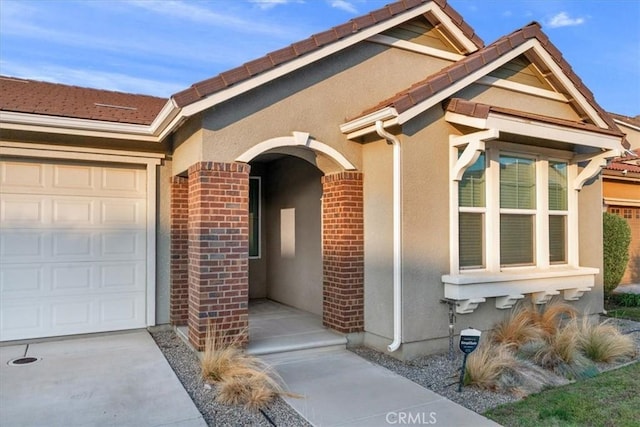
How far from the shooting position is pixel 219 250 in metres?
5.86

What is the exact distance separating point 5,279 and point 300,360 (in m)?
4.64

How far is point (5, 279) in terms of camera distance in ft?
22.2

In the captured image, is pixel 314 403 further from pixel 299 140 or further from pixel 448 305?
pixel 299 140

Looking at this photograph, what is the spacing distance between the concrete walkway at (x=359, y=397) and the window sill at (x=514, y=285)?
1.53 metres

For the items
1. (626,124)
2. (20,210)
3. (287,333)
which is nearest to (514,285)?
(287,333)

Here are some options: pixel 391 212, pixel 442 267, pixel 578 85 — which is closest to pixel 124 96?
pixel 391 212

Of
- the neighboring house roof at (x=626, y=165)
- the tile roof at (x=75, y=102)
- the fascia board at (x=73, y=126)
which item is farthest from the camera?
the neighboring house roof at (x=626, y=165)

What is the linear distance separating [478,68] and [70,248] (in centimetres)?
683

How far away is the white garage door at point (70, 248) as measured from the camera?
6.82 m

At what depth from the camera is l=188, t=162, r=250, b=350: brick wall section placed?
5785mm

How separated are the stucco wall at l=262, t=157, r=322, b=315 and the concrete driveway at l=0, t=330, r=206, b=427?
10.3 ft

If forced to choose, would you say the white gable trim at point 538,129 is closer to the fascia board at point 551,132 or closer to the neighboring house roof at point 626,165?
the fascia board at point 551,132

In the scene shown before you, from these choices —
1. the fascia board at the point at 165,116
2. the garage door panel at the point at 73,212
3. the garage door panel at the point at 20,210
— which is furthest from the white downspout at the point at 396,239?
the garage door panel at the point at 20,210

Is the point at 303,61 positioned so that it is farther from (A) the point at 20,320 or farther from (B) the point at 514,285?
(A) the point at 20,320
